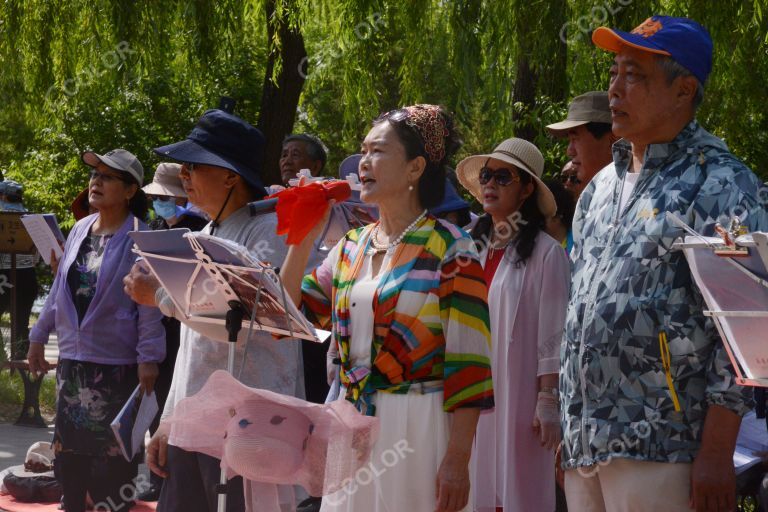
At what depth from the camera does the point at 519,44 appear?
6.30 metres

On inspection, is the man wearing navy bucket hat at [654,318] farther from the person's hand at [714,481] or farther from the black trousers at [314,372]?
the black trousers at [314,372]

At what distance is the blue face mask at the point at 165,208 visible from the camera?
336 inches

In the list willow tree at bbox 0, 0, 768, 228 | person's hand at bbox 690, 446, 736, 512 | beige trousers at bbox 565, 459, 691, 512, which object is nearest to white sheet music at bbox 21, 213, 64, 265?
willow tree at bbox 0, 0, 768, 228

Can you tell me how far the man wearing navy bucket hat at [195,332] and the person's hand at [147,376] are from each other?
1.34 m

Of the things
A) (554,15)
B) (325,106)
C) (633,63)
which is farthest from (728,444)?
(325,106)

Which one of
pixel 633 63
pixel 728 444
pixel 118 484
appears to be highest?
pixel 633 63

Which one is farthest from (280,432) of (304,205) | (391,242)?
(304,205)

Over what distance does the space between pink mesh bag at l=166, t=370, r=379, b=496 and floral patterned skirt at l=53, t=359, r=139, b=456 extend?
2519 millimetres

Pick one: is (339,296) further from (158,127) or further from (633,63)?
(158,127)

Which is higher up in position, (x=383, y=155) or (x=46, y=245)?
(x=383, y=155)

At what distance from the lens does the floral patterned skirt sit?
588 cm

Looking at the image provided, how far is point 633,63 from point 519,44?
2881 mm

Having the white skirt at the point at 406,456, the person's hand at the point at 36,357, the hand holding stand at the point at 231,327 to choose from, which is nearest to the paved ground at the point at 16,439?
the person's hand at the point at 36,357

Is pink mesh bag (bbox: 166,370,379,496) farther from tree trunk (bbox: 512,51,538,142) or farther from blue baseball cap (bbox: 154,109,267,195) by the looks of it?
tree trunk (bbox: 512,51,538,142)
